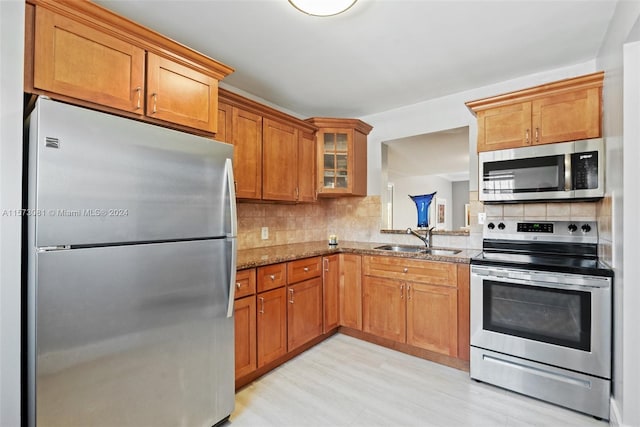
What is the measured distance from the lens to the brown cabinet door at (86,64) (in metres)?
1.29

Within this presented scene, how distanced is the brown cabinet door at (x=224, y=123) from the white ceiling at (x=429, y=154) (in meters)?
1.90

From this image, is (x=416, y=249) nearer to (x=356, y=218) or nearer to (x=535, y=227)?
(x=356, y=218)

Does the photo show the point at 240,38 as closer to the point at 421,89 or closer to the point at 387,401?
the point at 421,89

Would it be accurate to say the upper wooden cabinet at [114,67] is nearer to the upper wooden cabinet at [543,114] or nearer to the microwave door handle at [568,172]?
the upper wooden cabinet at [543,114]

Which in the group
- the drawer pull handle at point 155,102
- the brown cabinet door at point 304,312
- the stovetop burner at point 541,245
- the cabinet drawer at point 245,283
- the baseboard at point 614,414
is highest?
the drawer pull handle at point 155,102

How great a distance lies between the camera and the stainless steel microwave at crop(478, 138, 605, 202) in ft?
6.81

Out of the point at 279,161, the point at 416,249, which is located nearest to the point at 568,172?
the point at 416,249

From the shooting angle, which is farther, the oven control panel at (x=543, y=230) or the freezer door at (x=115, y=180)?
the oven control panel at (x=543, y=230)

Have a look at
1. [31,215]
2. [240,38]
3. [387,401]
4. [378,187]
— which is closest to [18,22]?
[31,215]

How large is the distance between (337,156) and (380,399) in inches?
89.1

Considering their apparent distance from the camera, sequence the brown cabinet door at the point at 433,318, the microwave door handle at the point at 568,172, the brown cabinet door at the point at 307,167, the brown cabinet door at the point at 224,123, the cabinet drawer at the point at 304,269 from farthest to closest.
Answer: the brown cabinet door at the point at 307,167
the cabinet drawer at the point at 304,269
the brown cabinet door at the point at 433,318
the brown cabinet door at the point at 224,123
the microwave door handle at the point at 568,172

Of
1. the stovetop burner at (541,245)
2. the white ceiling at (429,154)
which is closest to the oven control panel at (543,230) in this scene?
the stovetop burner at (541,245)

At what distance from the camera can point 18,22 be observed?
122cm

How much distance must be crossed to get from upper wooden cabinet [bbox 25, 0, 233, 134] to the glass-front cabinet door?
5.07ft
